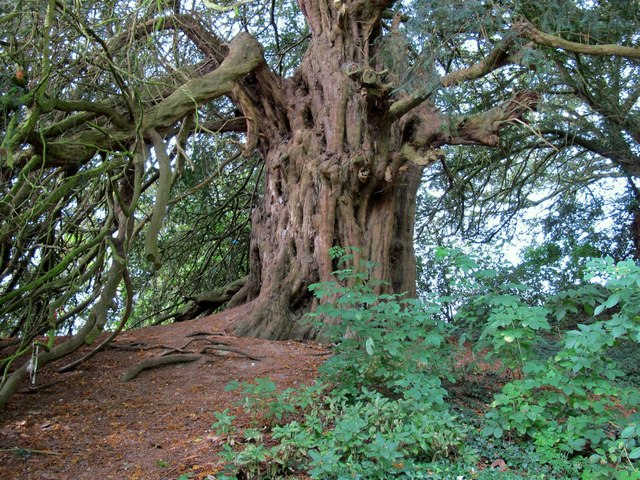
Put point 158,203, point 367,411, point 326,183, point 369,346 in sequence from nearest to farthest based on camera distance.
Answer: point 367,411, point 369,346, point 158,203, point 326,183

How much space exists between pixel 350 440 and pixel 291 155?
14.3ft

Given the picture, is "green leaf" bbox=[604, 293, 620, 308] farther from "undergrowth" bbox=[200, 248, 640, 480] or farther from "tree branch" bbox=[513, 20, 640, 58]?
"tree branch" bbox=[513, 20, 640, 58]

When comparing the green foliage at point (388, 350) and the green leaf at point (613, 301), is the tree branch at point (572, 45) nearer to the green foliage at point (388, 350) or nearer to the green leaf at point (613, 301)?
the green foliage at point (388, 350)

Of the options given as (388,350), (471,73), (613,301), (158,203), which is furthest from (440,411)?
(471,73)

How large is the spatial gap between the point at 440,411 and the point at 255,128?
447 centimetres

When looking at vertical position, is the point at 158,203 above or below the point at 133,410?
above

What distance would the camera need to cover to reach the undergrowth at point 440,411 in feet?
13.1

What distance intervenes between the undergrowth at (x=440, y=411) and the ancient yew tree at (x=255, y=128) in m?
1.63

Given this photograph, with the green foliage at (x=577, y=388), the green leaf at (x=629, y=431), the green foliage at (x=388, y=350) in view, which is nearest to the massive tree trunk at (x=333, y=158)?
the green foliage at (x=388, y=350)

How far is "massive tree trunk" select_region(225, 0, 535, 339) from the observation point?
23.6ft

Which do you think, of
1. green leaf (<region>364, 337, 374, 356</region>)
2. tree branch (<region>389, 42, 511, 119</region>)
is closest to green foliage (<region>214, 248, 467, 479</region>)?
green leaf (<region>364, 337, 374, 356</region>)

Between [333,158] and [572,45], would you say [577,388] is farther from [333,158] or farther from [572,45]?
[333,158]

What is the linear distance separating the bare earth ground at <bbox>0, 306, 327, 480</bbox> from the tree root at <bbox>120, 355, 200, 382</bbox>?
0.15 feet

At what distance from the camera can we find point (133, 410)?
5.07m
